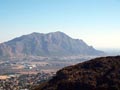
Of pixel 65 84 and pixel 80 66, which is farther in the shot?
pixel 80 66

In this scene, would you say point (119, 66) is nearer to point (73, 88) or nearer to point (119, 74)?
point (119, 74)

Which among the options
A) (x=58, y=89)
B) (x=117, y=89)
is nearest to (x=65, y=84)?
(x=58, y=89)

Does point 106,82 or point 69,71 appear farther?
point 69,71

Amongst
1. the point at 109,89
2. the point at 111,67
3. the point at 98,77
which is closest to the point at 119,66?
the point at 111,67

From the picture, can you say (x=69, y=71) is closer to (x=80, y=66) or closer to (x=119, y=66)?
(x=80, y=66)

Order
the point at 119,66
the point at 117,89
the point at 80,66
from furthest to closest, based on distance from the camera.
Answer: the point at 80,66 < the point at 119,66 < the point at 117,89

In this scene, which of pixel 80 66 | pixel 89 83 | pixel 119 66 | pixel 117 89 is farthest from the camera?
pixel 80 66
